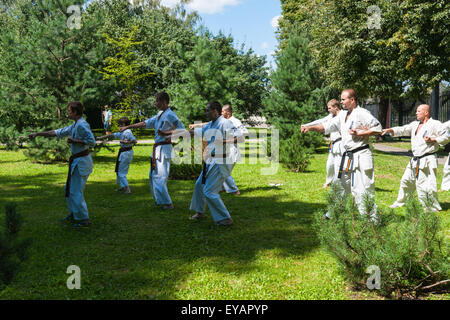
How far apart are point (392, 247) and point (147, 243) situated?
3458 mm

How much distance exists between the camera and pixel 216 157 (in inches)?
265

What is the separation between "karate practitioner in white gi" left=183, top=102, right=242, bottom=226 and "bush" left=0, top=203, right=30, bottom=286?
437cm

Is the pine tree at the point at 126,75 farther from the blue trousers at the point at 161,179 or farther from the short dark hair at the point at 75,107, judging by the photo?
the short dark hair at the point at 75,107

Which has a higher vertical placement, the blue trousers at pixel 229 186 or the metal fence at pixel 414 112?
the metal fence at pixel 414 112

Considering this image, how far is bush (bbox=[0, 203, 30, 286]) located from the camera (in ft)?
7.44

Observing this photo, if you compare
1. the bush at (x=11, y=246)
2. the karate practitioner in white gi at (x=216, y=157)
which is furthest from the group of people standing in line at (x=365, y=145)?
the bush at (x=11, y=246)

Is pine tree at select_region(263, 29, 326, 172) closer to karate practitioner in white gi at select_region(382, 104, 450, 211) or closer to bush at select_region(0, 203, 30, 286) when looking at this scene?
karate practitioner in white gi at select_region(382, 104, 450, 211)

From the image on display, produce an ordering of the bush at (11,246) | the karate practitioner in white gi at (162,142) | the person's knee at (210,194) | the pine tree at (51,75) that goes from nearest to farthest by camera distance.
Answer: the bush at (11,246) < the person's knee at (210,194) < the karate practitioner in white gi at (162,142) < the pine tree at (51,75)

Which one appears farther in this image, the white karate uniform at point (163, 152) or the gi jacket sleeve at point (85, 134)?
the white karate uniform at point (163, 152)

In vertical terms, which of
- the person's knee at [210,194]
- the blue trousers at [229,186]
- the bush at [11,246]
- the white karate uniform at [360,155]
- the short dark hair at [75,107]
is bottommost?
the blue trousers at [229,186]

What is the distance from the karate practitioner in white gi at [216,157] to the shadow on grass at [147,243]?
341 mm

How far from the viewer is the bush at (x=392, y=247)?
3818 millimetres

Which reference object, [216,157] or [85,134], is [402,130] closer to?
[216,157]

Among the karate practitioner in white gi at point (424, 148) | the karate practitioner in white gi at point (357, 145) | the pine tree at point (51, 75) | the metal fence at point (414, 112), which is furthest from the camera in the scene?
the metal fence at point (414, 112)
